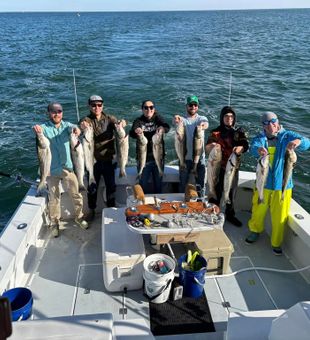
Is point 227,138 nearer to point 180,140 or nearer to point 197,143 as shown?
point 197,143

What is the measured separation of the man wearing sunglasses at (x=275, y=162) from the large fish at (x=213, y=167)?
497 mm

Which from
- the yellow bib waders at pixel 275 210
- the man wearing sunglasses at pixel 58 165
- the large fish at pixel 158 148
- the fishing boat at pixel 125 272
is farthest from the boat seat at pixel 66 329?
the yellow bib waders at pixel 275 210

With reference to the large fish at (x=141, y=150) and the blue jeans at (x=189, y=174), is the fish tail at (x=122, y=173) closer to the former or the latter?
the large fish at (x=141, y=150)

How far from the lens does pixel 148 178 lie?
634 cm

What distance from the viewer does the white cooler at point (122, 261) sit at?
15.3ft

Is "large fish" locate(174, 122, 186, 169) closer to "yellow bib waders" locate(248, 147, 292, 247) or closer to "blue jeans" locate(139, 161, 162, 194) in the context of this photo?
"blue jeans" locate(139, 161, 162, 194)

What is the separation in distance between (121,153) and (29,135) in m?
9.45

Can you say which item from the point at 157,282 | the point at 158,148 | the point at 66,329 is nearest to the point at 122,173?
the point at 158,148

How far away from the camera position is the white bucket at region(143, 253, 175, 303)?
175 inches

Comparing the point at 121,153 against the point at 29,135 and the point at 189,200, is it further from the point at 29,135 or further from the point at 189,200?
the point at 29,135

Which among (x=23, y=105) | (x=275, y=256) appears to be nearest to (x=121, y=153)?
(x=275, y=256)

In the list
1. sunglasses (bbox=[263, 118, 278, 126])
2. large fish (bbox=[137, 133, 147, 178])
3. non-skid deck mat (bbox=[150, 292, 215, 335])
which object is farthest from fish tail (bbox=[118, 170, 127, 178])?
sunglasses (bbox=[263, 118, 278, 126])

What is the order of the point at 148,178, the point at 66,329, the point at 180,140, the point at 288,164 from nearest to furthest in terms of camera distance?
1. the point at 66,329
2. the point at 288,164
3. the point at 180,140
4. the point at 148,178

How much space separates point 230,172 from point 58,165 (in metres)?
2.71
